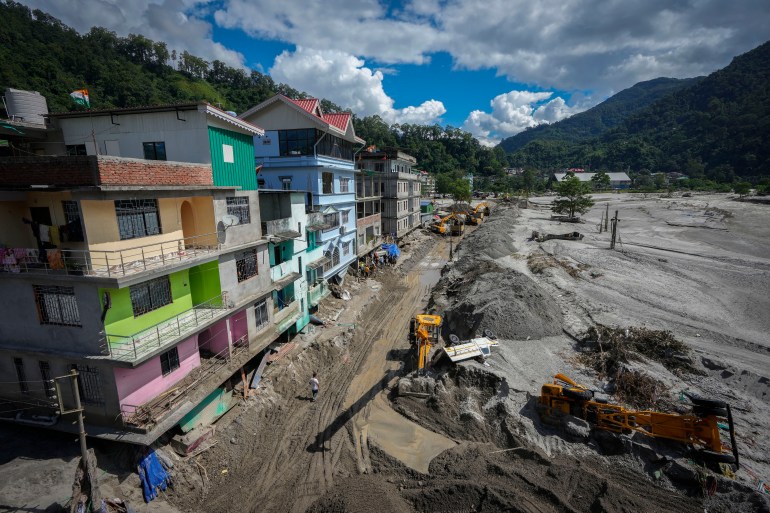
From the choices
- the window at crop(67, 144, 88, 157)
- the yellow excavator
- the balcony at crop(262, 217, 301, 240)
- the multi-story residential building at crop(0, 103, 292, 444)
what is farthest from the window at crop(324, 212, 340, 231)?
the window at crop(67, 144, 88, 157)

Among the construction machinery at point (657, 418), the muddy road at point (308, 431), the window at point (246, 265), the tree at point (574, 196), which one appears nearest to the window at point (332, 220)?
the muddy road at point (308, 431)

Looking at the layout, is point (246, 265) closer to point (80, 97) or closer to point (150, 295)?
point (150, 295)

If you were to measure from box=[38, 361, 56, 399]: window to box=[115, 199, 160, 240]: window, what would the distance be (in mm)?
5970

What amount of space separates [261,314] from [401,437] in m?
10.2

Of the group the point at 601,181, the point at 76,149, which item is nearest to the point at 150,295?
the point at 76,149

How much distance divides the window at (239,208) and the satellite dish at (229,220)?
0.45 m

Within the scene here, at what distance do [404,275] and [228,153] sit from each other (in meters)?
28.5

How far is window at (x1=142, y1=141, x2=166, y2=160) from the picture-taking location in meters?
16.4

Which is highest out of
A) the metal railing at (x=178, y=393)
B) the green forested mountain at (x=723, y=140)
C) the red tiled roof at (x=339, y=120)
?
the green forested mountain at (x=723, y=140)

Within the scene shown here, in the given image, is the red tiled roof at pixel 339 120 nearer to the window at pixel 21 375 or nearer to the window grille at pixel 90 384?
the window grille at pixel 90 384

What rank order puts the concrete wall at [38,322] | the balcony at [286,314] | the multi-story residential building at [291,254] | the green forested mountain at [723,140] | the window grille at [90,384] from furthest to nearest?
the green forested mountain at [723,140] < the multi-story residential building at [291,254] < the balcony at [286,314] < the window grille at [90,384] < the concrete wall at [38,322]

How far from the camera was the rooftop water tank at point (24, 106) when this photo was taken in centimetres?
1582

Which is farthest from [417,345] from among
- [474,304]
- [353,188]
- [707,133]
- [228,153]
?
[707,133]

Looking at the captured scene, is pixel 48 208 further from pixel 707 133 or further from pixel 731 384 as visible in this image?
pixel 707 133
